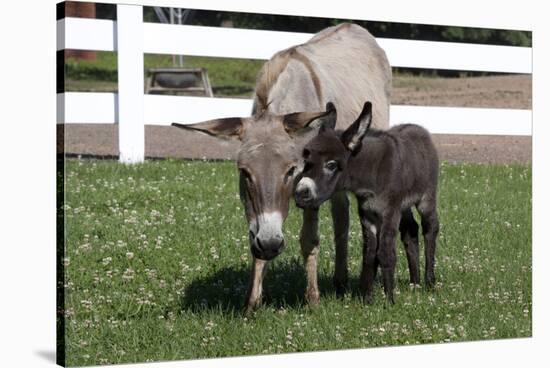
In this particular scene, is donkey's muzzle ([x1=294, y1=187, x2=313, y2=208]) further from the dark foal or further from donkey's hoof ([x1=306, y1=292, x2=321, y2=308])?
donkey's hoof ([x1=306, y1=292, x2=321, y2=308])

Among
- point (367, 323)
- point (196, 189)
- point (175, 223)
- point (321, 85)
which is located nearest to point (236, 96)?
point (196, 189)

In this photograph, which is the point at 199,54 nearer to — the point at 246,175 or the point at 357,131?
the point at 357,131

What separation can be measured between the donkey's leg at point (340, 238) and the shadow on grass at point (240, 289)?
8cm

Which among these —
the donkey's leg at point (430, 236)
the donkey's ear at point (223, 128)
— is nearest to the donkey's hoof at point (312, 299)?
the donkey's leg at point (430, 236)

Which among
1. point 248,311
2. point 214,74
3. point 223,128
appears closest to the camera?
point 223,128

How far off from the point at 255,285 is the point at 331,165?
2.85ft

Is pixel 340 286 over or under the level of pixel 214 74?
under

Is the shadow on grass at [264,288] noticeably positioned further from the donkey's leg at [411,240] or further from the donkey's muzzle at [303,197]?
the donkey's muzzle at [303,197]

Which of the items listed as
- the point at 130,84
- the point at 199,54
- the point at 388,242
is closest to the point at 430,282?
the point at 388,242

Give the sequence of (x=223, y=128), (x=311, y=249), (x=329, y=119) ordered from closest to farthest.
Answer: (x=223, y=128) → (x=329, y=119) → (x=311, y=249)

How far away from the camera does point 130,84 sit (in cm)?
698

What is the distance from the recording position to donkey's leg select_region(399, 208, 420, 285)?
20.5 feet

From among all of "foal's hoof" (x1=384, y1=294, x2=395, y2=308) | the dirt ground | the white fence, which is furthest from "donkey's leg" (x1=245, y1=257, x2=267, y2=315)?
the white fence

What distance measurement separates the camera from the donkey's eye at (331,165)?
5.37m
